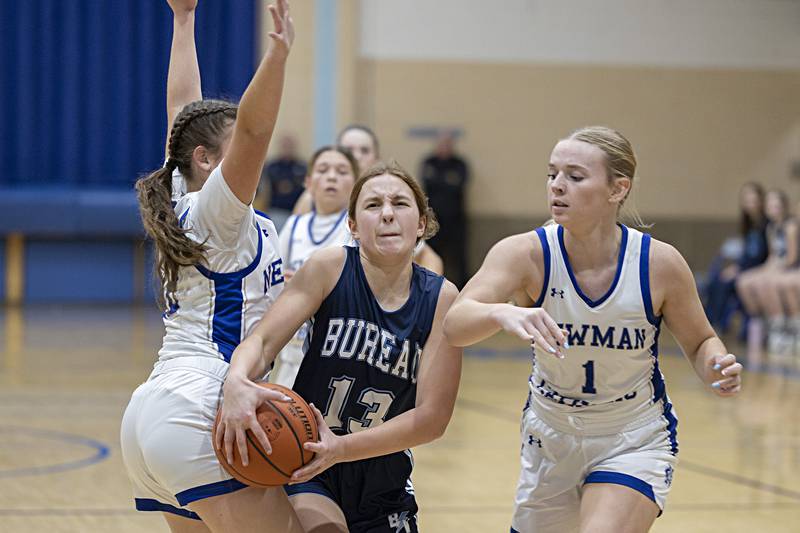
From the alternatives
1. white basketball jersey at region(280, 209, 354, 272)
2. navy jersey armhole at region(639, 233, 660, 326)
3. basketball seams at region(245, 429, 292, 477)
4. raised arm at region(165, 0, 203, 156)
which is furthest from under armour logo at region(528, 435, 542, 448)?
white basketball jersey at region(280, 209, 354, 272)

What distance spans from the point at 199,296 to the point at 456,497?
254cm

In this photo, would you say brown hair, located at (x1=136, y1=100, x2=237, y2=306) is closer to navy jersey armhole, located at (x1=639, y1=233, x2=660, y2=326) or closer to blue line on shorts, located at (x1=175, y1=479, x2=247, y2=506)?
blue line on shorts, located at (x1=175, y1=479, x2=247, y2=506)

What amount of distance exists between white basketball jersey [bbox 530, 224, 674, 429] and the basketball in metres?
0.88

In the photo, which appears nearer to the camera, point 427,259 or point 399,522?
point 399,522

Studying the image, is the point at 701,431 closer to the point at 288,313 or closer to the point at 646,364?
the point at 646,364

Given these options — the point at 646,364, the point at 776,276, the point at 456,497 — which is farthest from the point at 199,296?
the point at 776,276

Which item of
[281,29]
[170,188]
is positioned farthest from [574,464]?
[281,29]

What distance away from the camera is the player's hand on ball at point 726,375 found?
9.87 ft

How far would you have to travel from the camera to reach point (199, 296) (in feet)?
9.30

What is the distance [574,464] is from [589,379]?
10.2 inches

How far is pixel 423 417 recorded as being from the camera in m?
3.02

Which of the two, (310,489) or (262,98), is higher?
(262,98)

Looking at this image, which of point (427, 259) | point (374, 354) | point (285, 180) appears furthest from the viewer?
point (285, 180)

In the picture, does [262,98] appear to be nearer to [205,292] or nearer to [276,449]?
[205,292]
